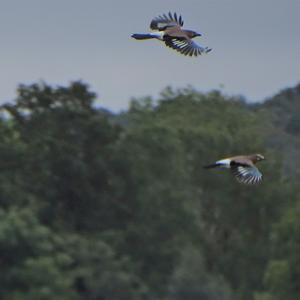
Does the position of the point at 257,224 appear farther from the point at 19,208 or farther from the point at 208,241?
the point at 19,208

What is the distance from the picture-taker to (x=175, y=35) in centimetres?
2328

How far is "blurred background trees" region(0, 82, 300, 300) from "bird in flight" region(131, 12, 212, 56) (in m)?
24.0

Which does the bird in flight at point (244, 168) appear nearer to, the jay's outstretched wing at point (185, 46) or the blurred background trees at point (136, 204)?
the jay's outstretched wing at point (185, 46)

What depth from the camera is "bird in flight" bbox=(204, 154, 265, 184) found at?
23.5m

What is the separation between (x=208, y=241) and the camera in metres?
54.9

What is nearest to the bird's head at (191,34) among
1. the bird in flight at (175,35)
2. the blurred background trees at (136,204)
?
the bird in flight at (175,35)

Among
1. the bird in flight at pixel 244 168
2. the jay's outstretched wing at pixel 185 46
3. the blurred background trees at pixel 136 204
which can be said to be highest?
the blurred background trees at pixel 136 204

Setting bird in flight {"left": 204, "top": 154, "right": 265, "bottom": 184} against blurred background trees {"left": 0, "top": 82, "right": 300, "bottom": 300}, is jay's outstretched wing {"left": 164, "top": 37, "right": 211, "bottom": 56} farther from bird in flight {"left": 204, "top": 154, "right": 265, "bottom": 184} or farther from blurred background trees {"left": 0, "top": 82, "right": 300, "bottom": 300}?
blurred background trees {"left": 0, "top": 82, "right": 300, "bottom": 300}

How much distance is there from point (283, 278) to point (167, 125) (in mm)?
11773

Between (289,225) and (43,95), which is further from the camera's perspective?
(43,95)

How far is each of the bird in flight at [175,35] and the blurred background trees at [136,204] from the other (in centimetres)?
2404

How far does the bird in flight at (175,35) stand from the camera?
23094 mm

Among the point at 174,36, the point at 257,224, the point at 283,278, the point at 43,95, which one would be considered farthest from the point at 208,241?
the point at 174,36

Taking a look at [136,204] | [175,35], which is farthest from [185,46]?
[136,204]
